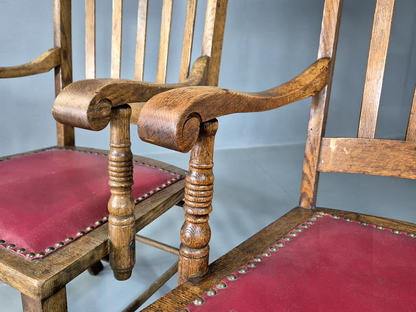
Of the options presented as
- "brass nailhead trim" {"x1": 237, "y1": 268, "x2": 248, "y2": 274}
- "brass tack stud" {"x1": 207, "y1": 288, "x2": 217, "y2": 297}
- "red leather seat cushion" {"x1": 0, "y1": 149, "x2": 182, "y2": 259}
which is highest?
"brass nailhead trim" {"x1": 237, "y1": 268, "x2": 248, "y2": 274}

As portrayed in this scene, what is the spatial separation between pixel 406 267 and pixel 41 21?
246 centimetres

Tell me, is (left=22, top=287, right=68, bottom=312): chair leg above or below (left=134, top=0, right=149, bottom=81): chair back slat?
below

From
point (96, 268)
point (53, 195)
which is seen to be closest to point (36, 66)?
point (53, 195)

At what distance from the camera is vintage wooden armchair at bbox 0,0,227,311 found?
0.63m

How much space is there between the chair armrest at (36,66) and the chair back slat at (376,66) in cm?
101

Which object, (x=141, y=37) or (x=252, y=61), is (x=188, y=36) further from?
(x=252, y=61)

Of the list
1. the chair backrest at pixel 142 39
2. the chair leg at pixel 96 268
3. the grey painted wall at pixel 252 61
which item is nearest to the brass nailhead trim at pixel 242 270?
the chair backrest at pixel 142 39

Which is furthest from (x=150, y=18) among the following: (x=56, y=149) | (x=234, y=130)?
(x=56, y=149)

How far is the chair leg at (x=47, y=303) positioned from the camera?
628mm

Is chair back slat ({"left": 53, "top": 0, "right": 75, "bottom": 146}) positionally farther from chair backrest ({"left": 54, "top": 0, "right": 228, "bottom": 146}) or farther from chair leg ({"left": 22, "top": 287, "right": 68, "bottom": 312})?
chair leg ({"left": 22, "top": 287, "right": 68, "bottom": 312})

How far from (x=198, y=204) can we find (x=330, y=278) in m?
0.24

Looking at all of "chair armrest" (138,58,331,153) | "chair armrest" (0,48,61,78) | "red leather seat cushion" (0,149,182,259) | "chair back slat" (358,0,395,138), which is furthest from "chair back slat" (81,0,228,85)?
"chair armrest" (138,58,331,153)

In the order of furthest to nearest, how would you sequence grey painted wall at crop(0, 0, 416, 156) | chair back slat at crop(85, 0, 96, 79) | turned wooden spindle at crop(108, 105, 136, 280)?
grey painted wall at crop(0, 0, 416, 156) → chair back slat at crop(85, 0, 96, 79) → turned wooden spindle at crop(108, 105, 136, 280)

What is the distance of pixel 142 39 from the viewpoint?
3.99 feet
